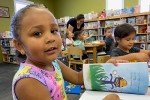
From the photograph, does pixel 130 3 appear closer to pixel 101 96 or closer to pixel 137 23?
pixel 137 23

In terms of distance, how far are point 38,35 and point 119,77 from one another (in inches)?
14.6

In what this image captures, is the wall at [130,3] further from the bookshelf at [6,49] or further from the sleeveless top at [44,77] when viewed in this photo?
the sleeveless top at [44,77]

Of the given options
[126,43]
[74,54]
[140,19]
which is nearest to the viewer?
[126,43]

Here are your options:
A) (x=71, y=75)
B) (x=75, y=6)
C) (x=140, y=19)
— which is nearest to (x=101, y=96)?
(x=71, y=75)

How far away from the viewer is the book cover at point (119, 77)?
0.57 metres

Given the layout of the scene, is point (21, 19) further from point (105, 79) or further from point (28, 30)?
point (105, 79)

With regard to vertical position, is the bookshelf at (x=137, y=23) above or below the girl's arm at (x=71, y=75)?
above

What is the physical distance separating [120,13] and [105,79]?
4347 mm

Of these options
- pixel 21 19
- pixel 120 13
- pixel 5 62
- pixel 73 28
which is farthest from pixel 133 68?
pixel 5 62

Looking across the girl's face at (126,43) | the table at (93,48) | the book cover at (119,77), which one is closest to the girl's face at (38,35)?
the book cover at (119,77)

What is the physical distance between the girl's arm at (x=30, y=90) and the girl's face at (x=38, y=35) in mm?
93

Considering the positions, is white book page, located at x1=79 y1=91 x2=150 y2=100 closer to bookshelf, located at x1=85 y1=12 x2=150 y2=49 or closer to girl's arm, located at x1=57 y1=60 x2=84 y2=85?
girl's arm, located at x1=57 y1=60 x2=84 y2=85

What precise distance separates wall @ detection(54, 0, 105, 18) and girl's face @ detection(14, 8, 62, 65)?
5.81m

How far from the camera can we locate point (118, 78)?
0.59m
